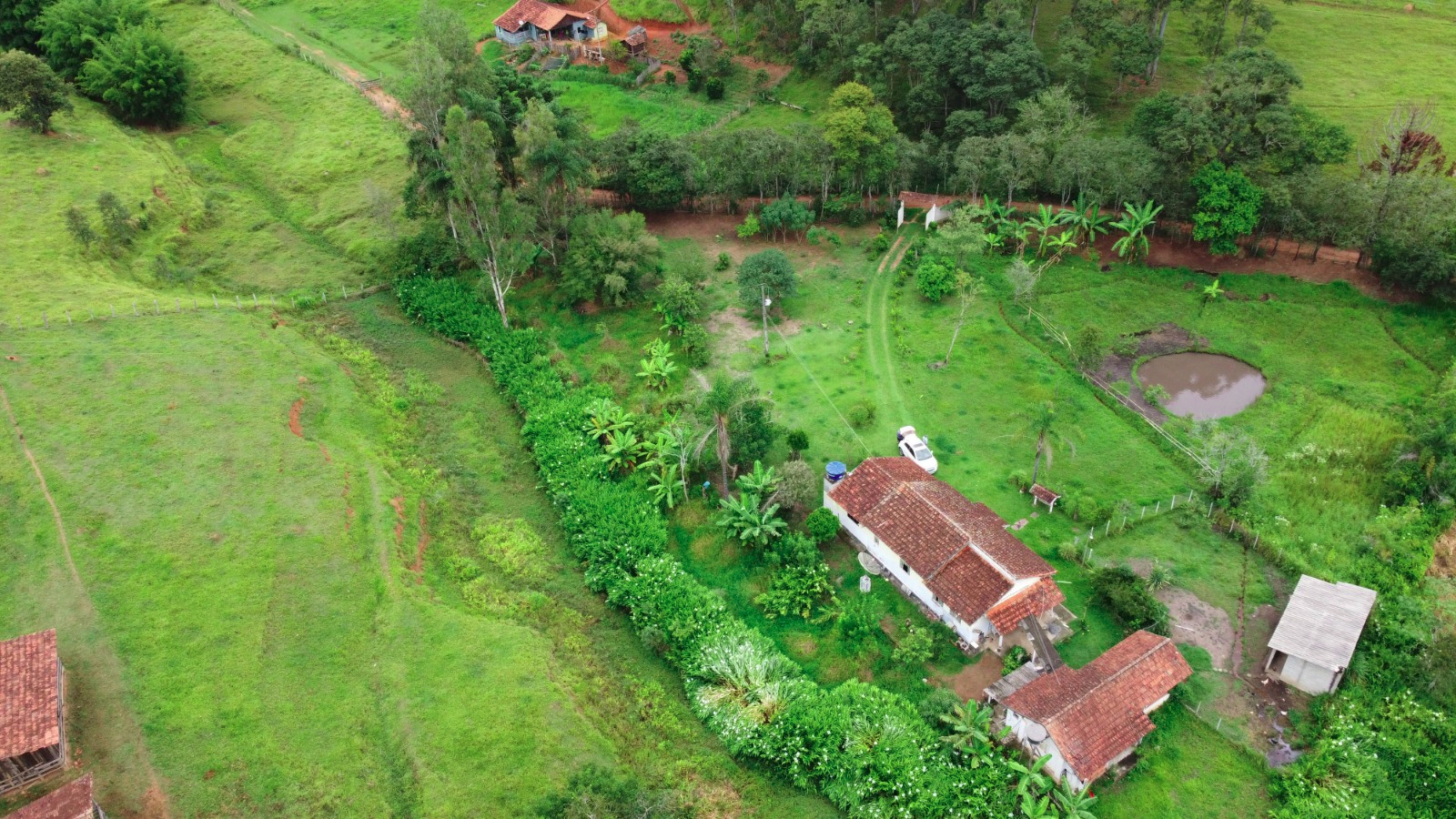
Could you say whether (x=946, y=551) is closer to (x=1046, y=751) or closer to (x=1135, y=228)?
(x=1046, y=751)

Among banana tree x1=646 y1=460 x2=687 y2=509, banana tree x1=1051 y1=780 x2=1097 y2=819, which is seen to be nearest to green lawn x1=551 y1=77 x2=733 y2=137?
banana tree x1=646 y1=460 x2=687 y2=509

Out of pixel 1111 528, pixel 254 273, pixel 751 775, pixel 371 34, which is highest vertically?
pixel 371 34

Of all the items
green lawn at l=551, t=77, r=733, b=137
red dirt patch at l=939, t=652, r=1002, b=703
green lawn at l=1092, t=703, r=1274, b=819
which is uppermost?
green lawn at l=551, t=77, r=733, b=137

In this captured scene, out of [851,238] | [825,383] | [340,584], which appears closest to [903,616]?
[825,383]

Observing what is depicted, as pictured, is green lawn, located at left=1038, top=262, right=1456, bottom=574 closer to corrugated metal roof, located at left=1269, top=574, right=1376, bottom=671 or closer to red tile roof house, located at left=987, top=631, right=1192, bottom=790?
corrugated metal roof, located at left=1269, top=574, right=1376, bottom=671

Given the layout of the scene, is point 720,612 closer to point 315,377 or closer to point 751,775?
point 751,775

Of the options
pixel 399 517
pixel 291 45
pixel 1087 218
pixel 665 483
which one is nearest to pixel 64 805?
pixel 399 517
